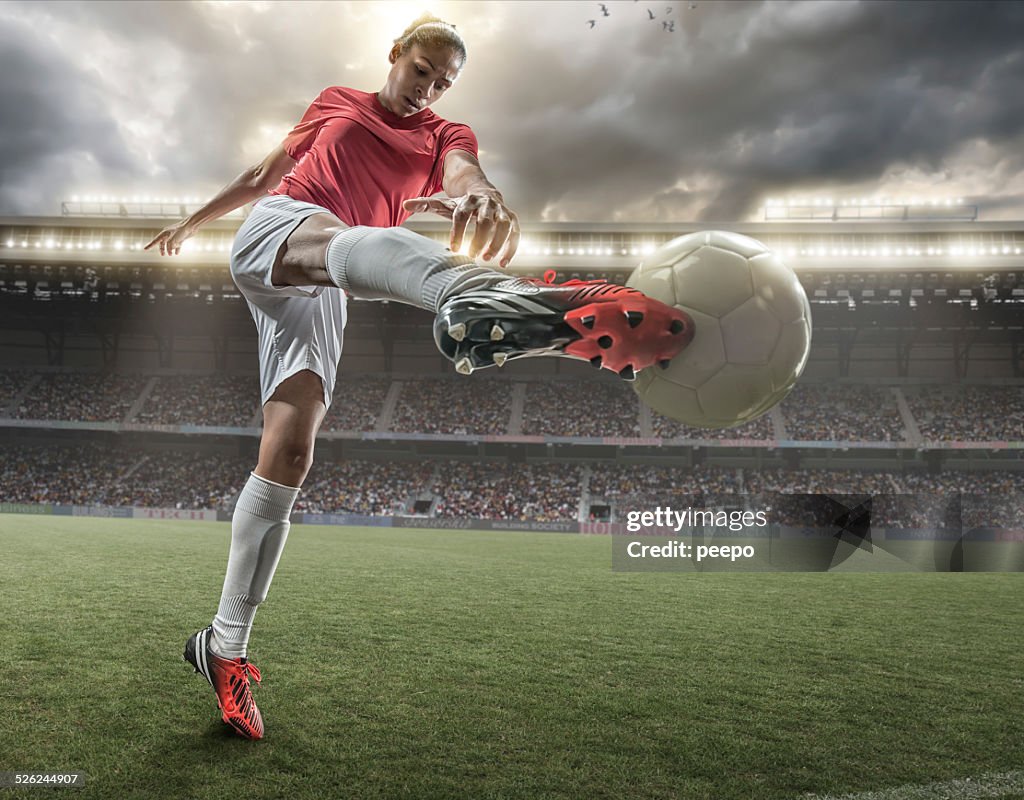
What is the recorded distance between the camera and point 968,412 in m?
27.4

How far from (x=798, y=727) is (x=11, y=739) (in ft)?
9.95

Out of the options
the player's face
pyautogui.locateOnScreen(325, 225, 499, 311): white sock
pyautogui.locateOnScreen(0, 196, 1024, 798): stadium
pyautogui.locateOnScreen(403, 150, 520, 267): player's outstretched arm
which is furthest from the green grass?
the player's face

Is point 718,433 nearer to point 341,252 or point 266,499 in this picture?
point 266,499

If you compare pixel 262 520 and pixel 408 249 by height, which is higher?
pixel 408 249

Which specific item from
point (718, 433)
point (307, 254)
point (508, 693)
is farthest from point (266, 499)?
point (718, 433)

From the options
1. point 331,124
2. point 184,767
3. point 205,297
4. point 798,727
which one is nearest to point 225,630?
point 184,767

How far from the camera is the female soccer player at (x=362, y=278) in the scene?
1.67m

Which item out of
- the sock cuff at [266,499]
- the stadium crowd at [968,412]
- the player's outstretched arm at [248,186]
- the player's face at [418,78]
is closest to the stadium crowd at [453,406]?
the stadium crowd at [968,412]

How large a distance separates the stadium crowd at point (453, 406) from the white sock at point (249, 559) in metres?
24.7

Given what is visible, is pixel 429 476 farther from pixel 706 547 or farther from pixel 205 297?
pixel 706 547

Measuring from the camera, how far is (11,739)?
2490mm

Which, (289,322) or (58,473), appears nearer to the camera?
(289,322)

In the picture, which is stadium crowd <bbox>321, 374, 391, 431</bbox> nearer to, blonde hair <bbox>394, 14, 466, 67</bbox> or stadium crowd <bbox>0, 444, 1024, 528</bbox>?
stadium crowd <bbox>0, 444, 1024, 528</bbox>

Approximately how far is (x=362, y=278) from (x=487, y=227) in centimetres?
36
